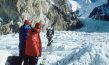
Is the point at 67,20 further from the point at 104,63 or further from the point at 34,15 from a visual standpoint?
the point at 104,63

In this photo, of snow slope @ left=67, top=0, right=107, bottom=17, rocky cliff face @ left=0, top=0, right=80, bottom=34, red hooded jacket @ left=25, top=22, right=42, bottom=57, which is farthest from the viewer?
snow slope @ left=67, top=0, right=107, bottom=17

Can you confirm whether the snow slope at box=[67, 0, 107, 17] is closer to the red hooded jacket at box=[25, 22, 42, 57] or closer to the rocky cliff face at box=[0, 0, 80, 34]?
the rocky cliff face at box=[0, 0, 80, 34]

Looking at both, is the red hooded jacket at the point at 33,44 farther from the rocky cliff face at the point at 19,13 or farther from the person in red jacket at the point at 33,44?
the rocky cliff face at the point at 19,13

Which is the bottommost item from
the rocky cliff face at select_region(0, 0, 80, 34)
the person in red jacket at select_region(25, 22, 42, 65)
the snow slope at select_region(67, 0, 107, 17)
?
the person in red jacket at select_region(25, 22, 42, 65)

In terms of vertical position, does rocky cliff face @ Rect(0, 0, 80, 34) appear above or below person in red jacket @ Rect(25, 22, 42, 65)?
above

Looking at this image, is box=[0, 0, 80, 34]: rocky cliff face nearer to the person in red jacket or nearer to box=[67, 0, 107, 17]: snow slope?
the person in red jacket

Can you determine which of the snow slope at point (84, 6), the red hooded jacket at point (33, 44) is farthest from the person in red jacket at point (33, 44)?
the snow slope at point (84, 6)

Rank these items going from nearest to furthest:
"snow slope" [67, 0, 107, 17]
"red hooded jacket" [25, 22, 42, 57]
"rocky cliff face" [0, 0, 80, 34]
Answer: "red hooded jacket" [25, 22, 42, 57]
"rocky cliff face" [0, 0, 80, 34]
"snow slope" [67, 0, 107, 17]

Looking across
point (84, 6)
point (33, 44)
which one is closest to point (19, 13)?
point (33, 44)

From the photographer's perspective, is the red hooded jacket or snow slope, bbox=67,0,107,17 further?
snow slope, bbox=67,0,107,17

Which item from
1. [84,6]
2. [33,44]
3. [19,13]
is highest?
[84,6]

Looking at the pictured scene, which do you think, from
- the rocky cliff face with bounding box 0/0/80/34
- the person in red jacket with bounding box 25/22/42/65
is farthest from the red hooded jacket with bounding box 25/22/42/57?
the rocky cliff face with bounding box 0/0/80/34

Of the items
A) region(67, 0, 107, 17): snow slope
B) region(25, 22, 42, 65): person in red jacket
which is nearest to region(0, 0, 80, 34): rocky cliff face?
region(25, 22, 42, 65): person in red jacket

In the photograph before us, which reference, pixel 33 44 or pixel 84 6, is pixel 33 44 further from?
pixel 84 6
